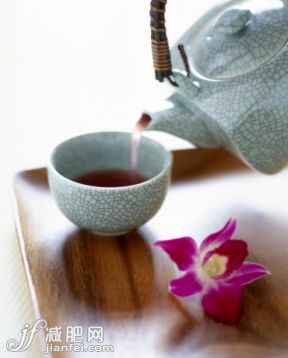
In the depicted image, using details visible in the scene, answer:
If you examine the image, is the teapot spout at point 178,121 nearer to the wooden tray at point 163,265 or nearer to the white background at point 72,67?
the wooden tray at point 163,265

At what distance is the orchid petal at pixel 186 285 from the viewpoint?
57cm

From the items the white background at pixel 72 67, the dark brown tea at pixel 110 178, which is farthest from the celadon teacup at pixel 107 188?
the white background at pixel 72 67

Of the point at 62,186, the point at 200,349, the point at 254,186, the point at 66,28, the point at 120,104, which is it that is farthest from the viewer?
the point at 66,28

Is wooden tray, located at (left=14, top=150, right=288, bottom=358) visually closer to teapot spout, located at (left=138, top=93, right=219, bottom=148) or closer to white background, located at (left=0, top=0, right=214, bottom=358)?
teapot spout, located at (left=138, top=93, right=219, bottom=148)

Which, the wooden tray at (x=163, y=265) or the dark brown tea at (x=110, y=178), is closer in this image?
the wooden tray at (x=163, y=265)

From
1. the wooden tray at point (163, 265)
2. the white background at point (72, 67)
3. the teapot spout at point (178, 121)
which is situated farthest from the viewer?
the white background at point (72, 67)

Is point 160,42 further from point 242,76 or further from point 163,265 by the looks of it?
point 163,265

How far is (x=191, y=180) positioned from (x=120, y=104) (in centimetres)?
40

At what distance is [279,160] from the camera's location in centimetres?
64

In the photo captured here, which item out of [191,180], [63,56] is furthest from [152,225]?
[63,56]

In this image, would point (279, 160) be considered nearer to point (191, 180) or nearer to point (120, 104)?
point (191, 180)

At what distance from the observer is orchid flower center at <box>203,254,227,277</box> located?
1.89 ft

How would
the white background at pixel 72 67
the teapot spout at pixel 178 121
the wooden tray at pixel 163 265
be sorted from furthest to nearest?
the white background at pixel 72 67, the teapot spout at pixel 178 121, the wooden tray at pixel 163 265

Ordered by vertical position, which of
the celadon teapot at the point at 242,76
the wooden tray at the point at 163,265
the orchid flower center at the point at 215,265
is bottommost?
the wooden tray at the point at 163,265
